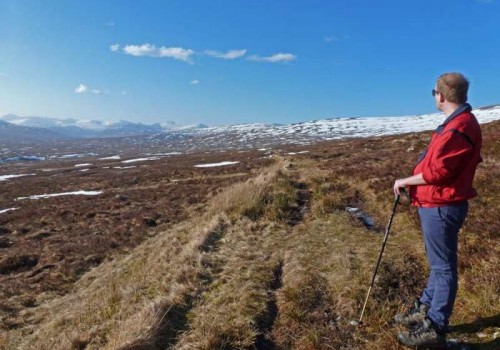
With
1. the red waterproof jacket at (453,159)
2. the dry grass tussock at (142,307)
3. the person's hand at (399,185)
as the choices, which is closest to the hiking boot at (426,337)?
the red waterproof jacket at (453,159)

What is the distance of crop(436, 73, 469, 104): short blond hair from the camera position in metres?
4.01

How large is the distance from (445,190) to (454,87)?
1086 mm

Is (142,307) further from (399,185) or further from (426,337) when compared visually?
(399,185)

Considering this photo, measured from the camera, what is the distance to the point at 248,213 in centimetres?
1079

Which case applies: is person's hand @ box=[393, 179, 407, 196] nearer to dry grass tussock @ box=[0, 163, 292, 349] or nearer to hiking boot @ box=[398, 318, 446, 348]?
hiking boot @ box=[398, 318, 446, 348]

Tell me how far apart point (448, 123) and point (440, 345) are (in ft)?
7.89

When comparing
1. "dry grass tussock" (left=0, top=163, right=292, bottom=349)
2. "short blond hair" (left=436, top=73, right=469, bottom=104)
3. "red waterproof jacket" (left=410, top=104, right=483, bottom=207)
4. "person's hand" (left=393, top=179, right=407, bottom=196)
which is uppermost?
"short blond hair" (left=436, top=73, right=469, bottom=104)

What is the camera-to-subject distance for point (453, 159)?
154 inches

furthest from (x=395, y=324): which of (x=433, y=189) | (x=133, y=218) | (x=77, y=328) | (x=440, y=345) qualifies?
(x=133, y=218)

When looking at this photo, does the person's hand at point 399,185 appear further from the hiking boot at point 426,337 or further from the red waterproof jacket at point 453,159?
the hiking boot at point 426,337

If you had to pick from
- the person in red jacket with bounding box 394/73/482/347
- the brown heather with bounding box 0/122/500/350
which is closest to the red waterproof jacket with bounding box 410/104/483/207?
the person in red jacket with bounding box 394/73/482/347

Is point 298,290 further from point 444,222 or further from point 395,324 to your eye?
point 444,222

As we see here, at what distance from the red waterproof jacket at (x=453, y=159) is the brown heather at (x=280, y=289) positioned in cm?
171

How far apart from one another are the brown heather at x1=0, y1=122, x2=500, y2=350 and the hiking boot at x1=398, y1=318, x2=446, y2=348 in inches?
10.2
